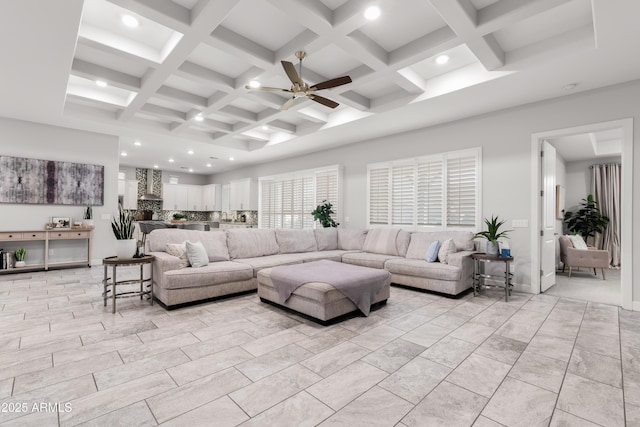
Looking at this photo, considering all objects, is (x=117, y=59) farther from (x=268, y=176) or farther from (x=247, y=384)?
(x=268, y=176)

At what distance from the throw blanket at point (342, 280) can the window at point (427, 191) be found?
2.35 meters

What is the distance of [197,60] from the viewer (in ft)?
12.8

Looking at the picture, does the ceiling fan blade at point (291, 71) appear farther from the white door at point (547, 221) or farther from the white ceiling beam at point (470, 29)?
the white door at point (547, 221)

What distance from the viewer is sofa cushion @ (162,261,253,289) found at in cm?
364

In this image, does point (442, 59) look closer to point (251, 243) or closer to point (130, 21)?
point (130, 21)

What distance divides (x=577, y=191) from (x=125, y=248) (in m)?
9.55

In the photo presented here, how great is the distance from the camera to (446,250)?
4.73 metres

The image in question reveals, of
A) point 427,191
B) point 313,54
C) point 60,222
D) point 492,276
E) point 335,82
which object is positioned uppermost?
point 313,54

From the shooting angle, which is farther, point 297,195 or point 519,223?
point 297,195

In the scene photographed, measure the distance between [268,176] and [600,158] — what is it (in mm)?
8418

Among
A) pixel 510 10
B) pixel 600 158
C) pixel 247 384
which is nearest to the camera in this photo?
pixel 247 384

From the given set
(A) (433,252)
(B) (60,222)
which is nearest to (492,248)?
(A) (433,252)

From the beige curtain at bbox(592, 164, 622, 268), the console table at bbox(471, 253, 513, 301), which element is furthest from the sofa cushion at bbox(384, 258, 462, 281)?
the beige curtain at bbox(592, 164, 622, 268)

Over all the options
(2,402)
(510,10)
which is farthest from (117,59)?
(510,10)
